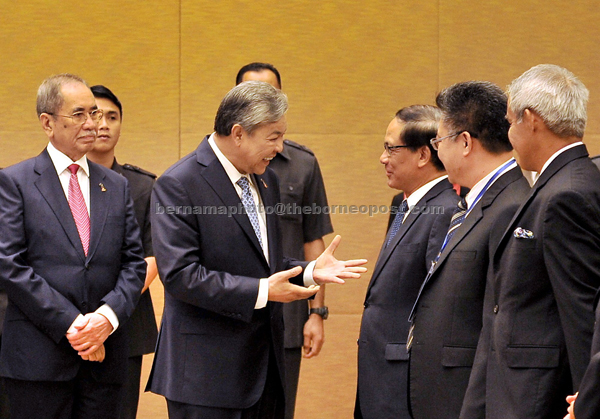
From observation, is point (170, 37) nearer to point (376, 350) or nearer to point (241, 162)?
point (241, 162)

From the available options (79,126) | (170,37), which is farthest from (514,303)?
(170,37)

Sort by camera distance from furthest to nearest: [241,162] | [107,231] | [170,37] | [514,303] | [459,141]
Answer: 1. [170,37]
2. [107,231]
3. [241,162]
4. [459,141]
5. [514,303]

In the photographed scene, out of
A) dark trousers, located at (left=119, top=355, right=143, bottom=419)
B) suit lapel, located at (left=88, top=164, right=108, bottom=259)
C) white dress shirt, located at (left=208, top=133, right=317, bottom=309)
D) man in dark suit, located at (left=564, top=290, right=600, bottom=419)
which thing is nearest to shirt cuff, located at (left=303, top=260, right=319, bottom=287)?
white dress shirt, located at (left=208, top=133, right=317, bottom=309)

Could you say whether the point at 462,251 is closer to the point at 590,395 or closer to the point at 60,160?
the point at 590,395

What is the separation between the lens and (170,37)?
4.48m

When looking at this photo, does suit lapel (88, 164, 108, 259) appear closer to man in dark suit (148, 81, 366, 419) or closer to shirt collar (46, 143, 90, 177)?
shirt collar (46, 143, 90, 177)

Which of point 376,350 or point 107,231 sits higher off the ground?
point 107,231

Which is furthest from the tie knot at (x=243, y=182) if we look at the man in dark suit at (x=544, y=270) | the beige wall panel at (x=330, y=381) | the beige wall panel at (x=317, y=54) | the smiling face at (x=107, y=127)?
the beige wall panel at (x=330, y=381)

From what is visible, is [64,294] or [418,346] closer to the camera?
[418,346]

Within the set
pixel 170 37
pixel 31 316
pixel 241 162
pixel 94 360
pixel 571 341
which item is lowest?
pixel 94 360

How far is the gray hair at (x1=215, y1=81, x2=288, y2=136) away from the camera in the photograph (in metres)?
2.71

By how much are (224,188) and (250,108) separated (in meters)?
0.31

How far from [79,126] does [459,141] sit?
1522 mm

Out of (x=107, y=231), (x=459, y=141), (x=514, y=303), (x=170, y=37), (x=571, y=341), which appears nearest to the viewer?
(x=571, y=341)
